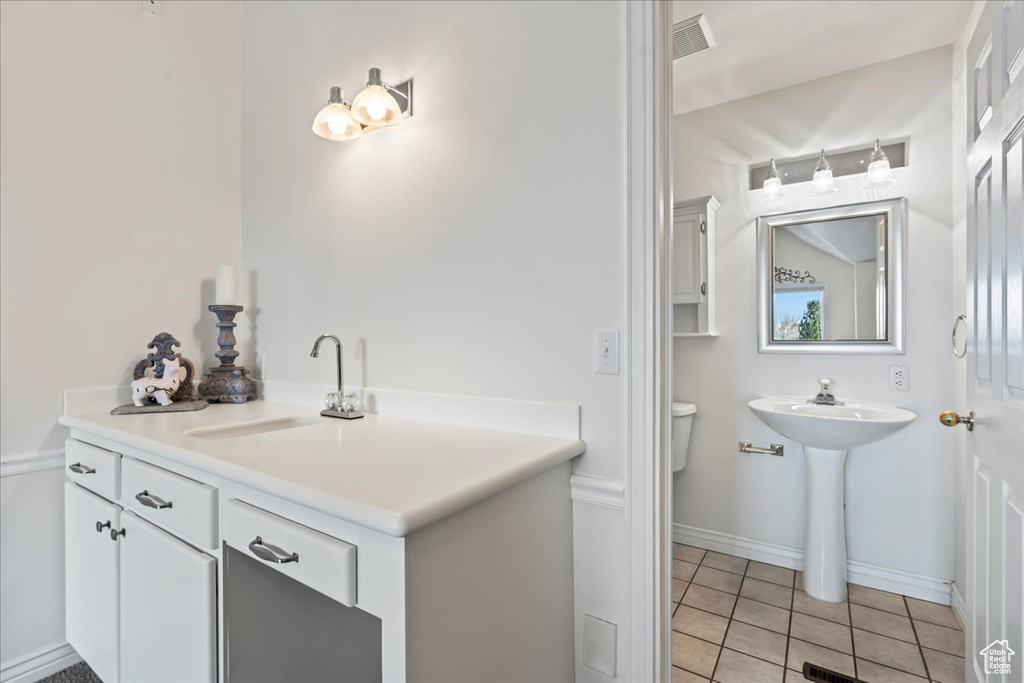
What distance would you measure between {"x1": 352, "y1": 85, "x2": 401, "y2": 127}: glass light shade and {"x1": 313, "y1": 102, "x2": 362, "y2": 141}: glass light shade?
0.20 feet

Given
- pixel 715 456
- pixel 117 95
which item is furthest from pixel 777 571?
pixel 117 95

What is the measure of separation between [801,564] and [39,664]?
3072mm

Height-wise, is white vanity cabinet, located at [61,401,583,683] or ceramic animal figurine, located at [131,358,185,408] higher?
ceramic animal figurine, located at [131,358,185,408]

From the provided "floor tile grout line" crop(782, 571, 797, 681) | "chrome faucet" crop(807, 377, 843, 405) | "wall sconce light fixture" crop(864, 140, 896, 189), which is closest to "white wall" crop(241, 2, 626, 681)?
"floor tile grout line" crop(782, 571, 797, 681)

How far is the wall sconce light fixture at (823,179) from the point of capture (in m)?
2.21

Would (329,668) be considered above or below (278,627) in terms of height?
below

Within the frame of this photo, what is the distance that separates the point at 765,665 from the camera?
166 centimetres

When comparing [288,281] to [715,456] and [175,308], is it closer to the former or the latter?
[175,308]

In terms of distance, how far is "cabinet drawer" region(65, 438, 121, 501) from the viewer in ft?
4.42

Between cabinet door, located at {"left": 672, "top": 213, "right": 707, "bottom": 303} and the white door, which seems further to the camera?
cabinet door, located at {"left": 672, "top": 213, "right": 707, "bottom": 303}

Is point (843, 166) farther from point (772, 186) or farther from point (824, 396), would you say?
point (824, 396)

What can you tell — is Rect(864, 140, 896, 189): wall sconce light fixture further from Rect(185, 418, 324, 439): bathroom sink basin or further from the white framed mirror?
Rect(185, 418, 324, 439): bathroom sink basin

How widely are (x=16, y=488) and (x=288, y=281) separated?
1110 millimetres

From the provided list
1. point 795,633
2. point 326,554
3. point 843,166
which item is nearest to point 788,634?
point 795,633
